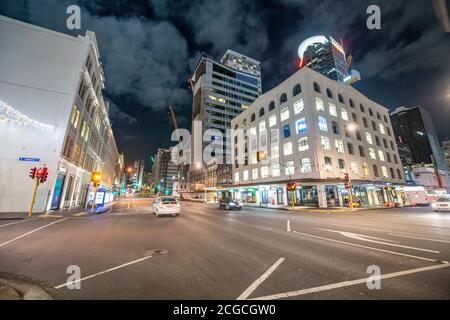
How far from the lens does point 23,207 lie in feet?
57.9

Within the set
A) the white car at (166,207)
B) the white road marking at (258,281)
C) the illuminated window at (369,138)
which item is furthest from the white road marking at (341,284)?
the illuminated window at (369,138)

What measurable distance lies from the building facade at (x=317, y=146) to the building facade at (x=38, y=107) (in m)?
27.8

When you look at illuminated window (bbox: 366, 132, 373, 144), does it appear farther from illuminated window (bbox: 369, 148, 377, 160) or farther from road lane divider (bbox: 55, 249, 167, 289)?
road lane divider (bbox: 55, 249, 167, 289)

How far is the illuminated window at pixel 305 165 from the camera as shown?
1167 inches

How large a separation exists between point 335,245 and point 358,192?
32.7 metres

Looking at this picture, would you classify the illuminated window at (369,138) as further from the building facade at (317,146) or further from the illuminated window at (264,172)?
the illuminated window at (264,172)

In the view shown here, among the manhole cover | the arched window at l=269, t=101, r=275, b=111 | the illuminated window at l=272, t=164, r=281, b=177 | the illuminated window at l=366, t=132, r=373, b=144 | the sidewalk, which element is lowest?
the manhole cover

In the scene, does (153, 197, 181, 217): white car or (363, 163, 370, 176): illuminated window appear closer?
(153, 197, 181, 217): white car

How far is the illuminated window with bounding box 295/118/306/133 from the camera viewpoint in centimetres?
3173

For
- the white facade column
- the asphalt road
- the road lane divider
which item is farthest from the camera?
the white facade column

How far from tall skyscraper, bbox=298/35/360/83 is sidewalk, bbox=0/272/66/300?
476ft

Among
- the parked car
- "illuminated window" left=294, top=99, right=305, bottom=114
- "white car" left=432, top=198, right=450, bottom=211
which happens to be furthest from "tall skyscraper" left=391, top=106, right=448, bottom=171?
the parked car

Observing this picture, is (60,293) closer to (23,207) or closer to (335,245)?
(335,245)
